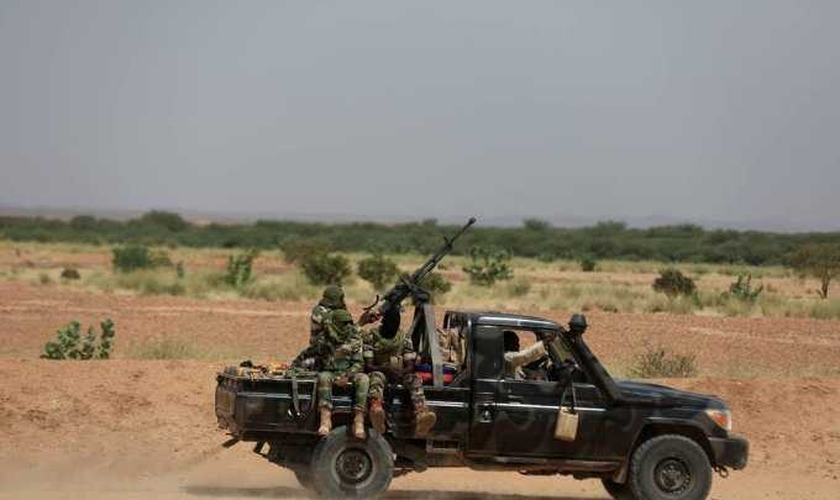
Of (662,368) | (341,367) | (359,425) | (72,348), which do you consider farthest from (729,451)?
(72,348)

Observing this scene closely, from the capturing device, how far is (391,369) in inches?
450

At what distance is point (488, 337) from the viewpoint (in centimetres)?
1146

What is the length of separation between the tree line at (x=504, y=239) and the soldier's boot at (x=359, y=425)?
244 feet

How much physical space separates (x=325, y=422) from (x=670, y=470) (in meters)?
3.33

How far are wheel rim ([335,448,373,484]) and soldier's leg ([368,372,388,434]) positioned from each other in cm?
29

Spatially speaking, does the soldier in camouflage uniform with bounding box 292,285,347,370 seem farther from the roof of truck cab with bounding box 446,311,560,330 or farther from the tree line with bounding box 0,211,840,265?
the tree line with bounding box 0,211,840,265

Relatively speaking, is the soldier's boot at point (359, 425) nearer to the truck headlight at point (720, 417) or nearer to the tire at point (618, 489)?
the tire at point (618, 489)

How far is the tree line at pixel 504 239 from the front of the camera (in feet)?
316

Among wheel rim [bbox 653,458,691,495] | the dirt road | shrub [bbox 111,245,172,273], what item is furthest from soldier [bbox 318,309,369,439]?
shrub [bbox 111,245,172,273]

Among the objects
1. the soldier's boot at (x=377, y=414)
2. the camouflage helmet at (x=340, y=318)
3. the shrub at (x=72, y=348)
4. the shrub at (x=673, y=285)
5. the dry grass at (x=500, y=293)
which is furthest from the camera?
the shrub at (x=673, y=285)

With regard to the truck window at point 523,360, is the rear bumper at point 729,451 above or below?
below

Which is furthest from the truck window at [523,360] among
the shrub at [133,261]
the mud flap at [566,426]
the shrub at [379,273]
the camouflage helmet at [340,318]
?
the shrub at [133,261]

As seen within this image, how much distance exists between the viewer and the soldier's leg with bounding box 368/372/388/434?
36.3 feet

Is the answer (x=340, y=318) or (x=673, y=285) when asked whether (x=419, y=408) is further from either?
(x=673, y=285)
